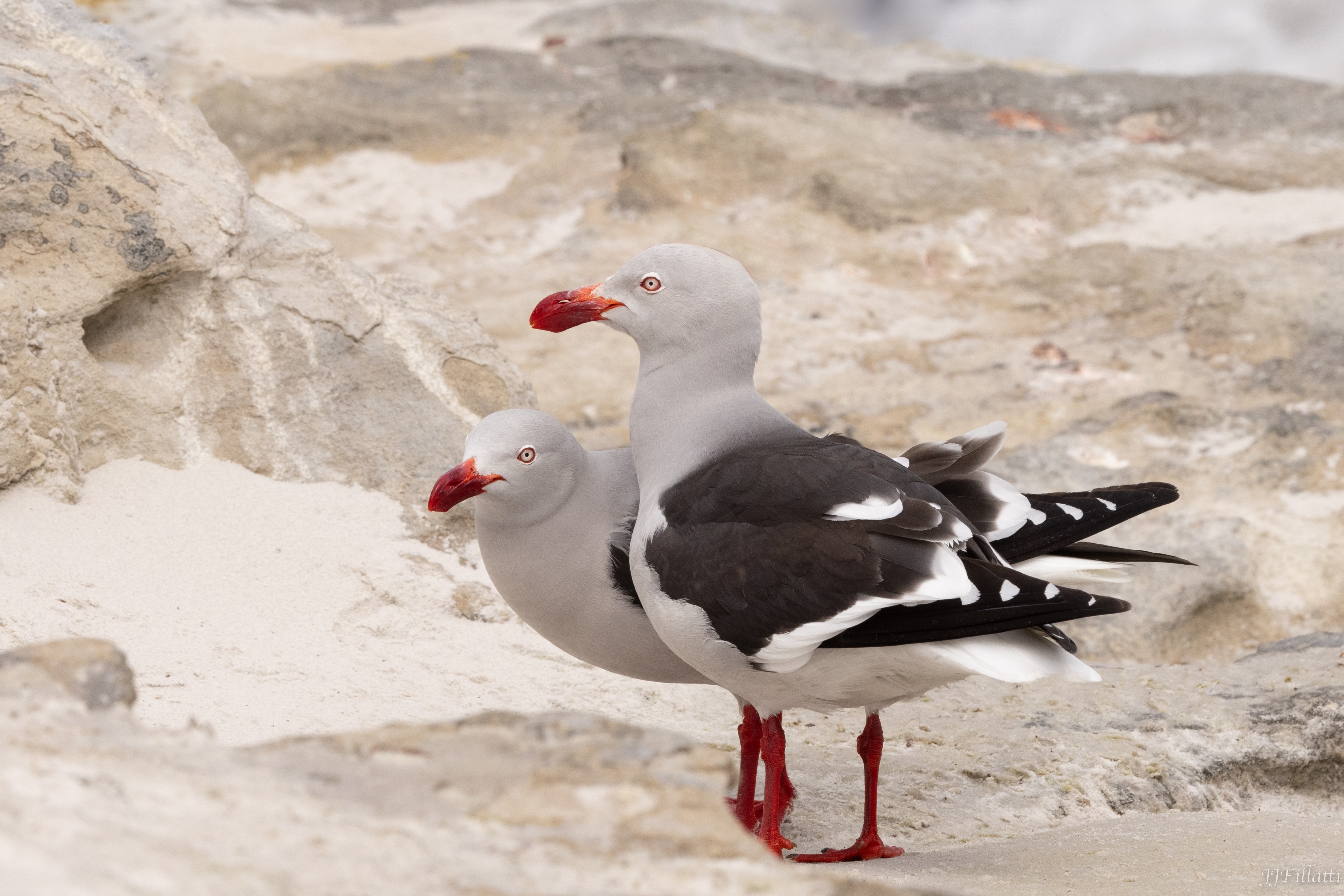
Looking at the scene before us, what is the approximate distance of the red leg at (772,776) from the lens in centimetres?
295

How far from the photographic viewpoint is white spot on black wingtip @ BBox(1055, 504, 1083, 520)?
3.07 m

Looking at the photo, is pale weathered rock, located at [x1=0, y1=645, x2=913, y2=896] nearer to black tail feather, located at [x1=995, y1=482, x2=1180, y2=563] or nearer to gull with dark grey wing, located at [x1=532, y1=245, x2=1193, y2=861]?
gull with dark grey wing, located at [x1=532, y1=245, x2=1193, y2=861]

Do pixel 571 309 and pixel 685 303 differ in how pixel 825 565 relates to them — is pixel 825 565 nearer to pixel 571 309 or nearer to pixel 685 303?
pixel 685 303

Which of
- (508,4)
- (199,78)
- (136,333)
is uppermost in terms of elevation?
(508,4)

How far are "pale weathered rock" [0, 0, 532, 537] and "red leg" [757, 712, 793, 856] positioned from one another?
1.93m

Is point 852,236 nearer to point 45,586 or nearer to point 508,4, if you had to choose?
point 45,586

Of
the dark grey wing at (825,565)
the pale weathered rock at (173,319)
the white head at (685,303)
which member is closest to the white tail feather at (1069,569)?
the dark grey wing at (825,565)

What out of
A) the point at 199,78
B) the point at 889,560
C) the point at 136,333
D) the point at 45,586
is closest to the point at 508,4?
the point at 199,78

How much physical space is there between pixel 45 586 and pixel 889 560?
230 centimetres

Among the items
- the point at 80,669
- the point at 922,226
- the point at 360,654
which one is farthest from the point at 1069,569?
the point at 922,226

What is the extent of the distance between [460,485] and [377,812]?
165cm

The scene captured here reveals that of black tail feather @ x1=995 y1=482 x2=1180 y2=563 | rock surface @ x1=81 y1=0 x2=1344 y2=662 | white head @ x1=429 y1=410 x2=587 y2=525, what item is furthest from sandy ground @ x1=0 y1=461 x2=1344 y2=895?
rock surface @ x1=81 y1=0 x2=1344 y2=662

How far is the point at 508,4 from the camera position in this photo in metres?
15.0

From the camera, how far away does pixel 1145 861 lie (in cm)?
273
